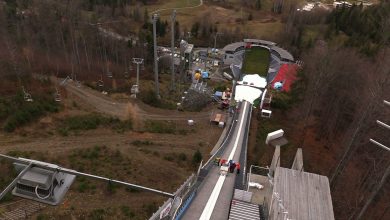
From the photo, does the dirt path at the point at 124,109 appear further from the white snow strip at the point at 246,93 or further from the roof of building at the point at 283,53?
the roof of building at the point at 283,53

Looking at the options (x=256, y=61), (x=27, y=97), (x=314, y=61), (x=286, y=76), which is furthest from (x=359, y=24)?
(x=27, y=97)

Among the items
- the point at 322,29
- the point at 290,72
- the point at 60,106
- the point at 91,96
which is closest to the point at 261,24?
the point at 322,29

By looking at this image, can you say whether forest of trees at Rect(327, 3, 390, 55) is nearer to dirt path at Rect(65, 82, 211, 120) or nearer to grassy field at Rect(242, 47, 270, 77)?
grassy field at Rect(242, 47, 270, 77)

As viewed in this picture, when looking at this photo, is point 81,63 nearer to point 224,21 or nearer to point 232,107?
point 232,107

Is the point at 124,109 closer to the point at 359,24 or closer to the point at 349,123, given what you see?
the point at 349,123

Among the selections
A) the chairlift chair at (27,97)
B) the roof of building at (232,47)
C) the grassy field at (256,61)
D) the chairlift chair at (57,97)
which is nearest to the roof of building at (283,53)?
the grassy field at (256,61)

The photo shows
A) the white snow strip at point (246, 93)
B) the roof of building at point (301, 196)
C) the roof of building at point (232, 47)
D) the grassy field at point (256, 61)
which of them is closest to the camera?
the roof of building at point (301, 196)

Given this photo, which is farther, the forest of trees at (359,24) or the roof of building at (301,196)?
the forest of trees at (359,24)
